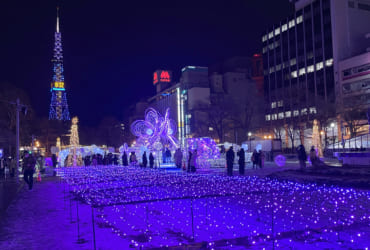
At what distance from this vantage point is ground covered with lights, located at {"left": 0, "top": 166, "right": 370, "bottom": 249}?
5.95 m

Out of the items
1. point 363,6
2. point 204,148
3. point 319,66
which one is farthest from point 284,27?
point 204,148

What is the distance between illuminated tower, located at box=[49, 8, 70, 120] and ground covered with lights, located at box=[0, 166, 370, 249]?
9278 centimetres

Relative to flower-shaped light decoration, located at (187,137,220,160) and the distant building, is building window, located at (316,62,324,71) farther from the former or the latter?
flower-shaped light decoration, located at (187,137,220,160)

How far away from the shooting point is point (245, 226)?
6988mm

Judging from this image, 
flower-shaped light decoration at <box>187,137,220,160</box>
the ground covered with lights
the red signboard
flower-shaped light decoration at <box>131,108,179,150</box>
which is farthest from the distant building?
the red signboard

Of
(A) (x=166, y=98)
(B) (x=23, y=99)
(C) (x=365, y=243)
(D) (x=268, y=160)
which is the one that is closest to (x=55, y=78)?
(A) (x=166, y=98)

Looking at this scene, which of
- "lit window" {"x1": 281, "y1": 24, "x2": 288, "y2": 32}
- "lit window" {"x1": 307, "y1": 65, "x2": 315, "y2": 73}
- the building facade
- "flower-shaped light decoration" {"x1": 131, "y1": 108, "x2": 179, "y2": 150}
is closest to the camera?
"flower-shaped light decoration" {"x1": 131, "y1": 108, "x2": 179, "y2": 150}

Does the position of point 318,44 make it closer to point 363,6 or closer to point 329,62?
point 329,62

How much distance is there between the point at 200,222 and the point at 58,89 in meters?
104

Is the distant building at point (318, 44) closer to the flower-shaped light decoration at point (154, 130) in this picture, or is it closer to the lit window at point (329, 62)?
the lit window at point (329, 62)

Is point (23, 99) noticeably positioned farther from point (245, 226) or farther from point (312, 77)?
point (312, 77)

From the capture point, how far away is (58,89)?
10388cm

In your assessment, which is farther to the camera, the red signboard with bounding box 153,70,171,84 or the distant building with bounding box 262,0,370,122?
the red signboard with bounding box 153,70,171,84

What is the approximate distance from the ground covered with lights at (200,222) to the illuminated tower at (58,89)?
9278 cm
